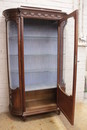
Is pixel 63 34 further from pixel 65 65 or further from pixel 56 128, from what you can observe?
pixel 56 128

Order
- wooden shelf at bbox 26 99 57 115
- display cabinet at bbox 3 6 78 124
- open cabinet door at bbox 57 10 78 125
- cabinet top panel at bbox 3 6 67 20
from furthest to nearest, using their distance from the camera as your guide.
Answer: wooden shelf at bbox 26 99 57 115, open cabinet door at bbox 57 10 78 125, display cabinet at bbox 3 6 78 124, cabinet top panel at bbox 3 6 67 20

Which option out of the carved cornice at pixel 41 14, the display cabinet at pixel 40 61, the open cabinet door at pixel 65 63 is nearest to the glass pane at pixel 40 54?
the display cabinet at pixel 40 61

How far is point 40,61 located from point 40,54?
0.14 metres

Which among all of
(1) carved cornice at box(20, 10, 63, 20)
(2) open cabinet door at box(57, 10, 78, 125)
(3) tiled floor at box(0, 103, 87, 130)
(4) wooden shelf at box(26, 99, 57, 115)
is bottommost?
(3) tiled floor at box(0, 103, 87, 130)

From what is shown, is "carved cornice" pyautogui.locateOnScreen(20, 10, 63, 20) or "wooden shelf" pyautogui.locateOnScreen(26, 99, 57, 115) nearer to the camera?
"carved cornice" pyautogui.locateOnScreen(20, 10, 63, 20)

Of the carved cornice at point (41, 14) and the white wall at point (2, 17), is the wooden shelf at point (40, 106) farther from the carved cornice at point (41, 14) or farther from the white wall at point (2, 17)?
the carved cornice at point (41, 14)

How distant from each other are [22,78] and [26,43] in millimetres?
667

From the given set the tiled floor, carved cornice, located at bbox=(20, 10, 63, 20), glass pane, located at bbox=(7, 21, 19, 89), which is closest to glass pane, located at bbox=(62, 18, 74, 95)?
carved cornice, located at bbox=(20, 10, 63, 20)

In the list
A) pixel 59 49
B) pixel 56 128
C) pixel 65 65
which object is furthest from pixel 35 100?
pixel 59 49

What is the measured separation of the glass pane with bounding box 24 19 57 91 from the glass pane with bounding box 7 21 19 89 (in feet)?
0.73

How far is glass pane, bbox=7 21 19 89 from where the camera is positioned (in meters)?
2.04

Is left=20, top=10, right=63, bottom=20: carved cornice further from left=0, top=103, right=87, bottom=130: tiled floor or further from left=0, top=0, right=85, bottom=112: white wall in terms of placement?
left=0, top=103, right=87, bottom=130: tiled floor

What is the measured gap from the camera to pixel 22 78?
2.01m

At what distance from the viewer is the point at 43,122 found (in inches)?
83.3
